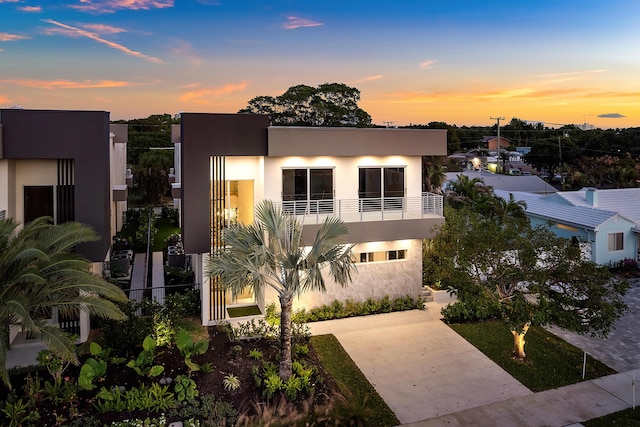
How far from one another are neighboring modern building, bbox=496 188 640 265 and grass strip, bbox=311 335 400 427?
14.2 m

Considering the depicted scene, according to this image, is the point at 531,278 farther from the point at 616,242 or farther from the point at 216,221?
the point at 616,242

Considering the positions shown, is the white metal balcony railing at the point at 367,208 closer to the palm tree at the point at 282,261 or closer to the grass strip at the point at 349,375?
the palm tree at the point at 282,261

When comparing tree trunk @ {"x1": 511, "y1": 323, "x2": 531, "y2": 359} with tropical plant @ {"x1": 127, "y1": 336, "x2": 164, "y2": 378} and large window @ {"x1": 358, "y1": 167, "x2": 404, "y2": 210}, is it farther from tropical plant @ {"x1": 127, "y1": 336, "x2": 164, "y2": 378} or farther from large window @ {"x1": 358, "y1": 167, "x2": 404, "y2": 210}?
tropical plant @ {"x1": 127, "y1": 336, "x2": 164, "y2": 378}

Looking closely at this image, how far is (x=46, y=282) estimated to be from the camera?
1016 cm

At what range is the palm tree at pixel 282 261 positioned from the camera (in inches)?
427

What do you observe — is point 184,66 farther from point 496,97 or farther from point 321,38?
point 496,97

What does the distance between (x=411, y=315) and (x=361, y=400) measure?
6159 mm

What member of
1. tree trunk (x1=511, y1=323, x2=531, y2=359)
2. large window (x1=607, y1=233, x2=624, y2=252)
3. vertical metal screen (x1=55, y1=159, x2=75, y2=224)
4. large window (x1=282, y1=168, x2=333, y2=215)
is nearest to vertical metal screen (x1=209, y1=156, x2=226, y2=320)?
large window (x1=282, y1=168, x2=333, y2=215)

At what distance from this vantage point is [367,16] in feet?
77.3

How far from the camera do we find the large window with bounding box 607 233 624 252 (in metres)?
23.9

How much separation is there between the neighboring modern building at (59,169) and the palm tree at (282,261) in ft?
13.9

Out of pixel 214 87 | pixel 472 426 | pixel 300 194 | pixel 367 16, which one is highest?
pixel 367 16

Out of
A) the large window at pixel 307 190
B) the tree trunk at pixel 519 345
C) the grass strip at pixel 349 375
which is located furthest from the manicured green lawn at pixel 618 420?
the large window at pixel 307 190

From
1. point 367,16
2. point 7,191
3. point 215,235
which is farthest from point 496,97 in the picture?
point 7,191
